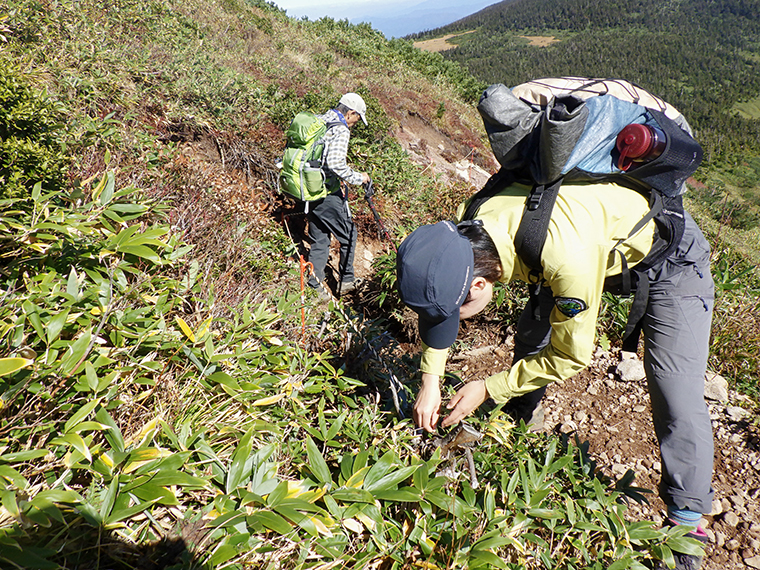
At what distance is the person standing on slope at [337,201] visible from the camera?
181 inches

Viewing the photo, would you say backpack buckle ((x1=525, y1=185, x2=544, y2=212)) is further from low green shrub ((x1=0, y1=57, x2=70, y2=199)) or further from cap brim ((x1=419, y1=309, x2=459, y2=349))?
low green shrub ((x1=0, y1=57, x2=70, y2=199))

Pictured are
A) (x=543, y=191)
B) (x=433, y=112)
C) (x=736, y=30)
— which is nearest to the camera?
(x=543, y=191)

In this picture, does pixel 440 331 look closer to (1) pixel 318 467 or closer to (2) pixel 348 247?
(1) pixel 318 467

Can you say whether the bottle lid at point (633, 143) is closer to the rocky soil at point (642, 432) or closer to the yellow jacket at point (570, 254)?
the yellow jacket at point (570, 254)

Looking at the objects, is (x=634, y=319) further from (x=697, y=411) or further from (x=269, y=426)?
(x=269, y=426)

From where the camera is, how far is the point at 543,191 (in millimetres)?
1639

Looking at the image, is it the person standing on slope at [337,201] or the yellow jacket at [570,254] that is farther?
the person standing on slope at [337,201]

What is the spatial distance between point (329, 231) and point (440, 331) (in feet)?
11.9

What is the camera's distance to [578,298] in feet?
5.24

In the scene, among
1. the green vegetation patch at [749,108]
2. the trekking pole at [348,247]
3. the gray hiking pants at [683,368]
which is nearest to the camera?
the gray hiking pants at [683,368]

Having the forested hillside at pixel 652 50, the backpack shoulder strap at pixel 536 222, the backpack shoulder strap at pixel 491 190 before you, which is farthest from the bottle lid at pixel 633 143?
the forested hillside at pixel 652 50

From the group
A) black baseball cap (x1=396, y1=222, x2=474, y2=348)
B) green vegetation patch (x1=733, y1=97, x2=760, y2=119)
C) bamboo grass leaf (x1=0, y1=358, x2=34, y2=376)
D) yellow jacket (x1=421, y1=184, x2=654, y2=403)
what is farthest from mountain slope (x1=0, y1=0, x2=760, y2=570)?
green vegetation patch (x1=733, y1=97, x2=760, y2=119)

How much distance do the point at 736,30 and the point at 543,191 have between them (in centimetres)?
15108

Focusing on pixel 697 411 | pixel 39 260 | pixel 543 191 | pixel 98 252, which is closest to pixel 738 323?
pixel 697 411
